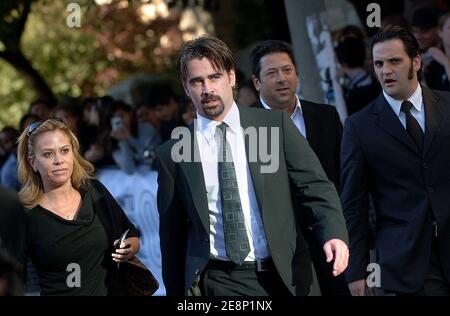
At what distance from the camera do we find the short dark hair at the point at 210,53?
7047mm

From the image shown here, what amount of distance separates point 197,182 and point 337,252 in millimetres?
909

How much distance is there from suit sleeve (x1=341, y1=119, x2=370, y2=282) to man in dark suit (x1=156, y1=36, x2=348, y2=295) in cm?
50

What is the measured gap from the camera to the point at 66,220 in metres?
7.71

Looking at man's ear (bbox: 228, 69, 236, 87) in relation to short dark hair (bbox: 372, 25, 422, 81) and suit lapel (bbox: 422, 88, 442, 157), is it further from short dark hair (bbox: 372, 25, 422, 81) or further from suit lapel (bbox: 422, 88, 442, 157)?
suit lapel (bbox: 422, 88, 442, 157)

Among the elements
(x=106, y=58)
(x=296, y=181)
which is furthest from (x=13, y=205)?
(x=106, y=58)

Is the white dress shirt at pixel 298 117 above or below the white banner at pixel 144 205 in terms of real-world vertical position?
above

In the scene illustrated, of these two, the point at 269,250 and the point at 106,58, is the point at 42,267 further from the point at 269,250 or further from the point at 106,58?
the point at 106,58

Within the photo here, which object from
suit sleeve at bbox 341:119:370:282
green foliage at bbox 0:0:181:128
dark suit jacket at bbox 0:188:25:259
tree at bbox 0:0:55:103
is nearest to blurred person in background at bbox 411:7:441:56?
suit sleeve at bbox 341:119:370:282

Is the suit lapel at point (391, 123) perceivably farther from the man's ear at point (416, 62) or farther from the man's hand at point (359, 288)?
the man's hand at point (359, 288)

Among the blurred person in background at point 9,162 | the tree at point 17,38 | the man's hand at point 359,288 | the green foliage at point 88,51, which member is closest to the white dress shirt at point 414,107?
the man's hand at point 359,288

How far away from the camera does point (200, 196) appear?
691cm

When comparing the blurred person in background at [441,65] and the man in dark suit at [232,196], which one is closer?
the man in dark suit at [232,196]

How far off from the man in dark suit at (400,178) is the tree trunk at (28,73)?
900cm

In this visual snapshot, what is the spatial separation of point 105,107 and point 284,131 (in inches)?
245
